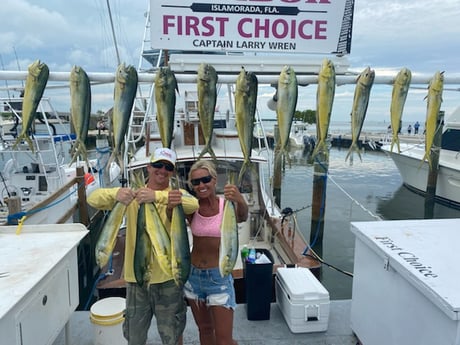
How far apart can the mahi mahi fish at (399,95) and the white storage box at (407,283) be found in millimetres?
725

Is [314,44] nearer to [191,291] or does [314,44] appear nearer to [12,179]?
[191,291]

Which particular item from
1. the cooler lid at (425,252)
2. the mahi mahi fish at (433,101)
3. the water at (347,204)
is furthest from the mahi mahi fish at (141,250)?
the water at (347,204)

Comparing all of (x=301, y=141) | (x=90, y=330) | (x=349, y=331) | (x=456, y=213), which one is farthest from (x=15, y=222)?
(x=301, y=141)

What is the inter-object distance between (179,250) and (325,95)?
1360mm

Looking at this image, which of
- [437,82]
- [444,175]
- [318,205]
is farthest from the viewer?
[444,175]

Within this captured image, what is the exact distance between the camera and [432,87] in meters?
2.49

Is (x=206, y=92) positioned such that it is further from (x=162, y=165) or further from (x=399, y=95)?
(x=399, y=95)

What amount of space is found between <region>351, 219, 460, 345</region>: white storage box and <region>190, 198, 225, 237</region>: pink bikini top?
3.73 feet

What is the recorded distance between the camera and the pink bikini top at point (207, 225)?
2.47 m

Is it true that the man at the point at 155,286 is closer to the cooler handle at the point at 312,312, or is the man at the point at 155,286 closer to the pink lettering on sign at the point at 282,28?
the cooler handle at the point at 312,312

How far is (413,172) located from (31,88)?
17334mm

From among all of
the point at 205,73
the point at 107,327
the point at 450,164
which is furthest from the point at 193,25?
the point at 450,164

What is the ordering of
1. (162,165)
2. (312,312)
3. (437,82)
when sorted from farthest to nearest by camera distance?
(312,312) → (437,82) → (162,165)

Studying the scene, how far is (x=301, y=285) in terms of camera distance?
137 inches
